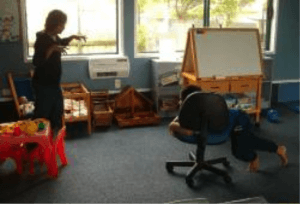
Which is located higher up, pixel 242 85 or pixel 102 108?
pixel 242 85

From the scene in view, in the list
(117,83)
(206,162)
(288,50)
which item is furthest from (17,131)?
(288,50)

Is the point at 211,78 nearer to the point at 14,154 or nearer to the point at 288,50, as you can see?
the point at 288,50

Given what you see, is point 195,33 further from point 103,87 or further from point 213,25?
point 103,87

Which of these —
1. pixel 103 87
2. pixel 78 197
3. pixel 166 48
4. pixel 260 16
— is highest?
pixel 260 16

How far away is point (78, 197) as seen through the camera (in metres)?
2.88

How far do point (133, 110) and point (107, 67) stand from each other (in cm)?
61

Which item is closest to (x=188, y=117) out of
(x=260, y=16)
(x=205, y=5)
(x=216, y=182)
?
(x=216, y=182)

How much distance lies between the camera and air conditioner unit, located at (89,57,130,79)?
4.74 m

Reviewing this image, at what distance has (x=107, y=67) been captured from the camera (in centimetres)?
476

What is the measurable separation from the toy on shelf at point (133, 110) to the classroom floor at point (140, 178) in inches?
16.9

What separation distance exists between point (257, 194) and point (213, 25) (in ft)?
9.41

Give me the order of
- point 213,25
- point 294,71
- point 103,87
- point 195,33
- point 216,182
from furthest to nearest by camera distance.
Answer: point 294,71 → point 213,25 → point 103,87 → point 195,33 → point 216,182

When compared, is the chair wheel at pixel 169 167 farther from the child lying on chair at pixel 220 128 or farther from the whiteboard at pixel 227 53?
the whiteboard at pixel 227 53

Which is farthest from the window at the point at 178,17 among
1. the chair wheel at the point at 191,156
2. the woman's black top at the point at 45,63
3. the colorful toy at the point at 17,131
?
the colorful toy at the point at 17,131
